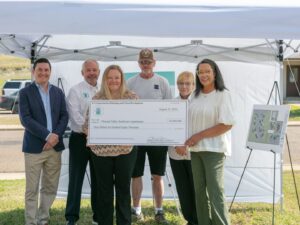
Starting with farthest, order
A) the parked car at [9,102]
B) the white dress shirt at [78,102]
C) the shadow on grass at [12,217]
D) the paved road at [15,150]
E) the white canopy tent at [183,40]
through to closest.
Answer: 1. the parked car at [9,102]
2. the paved road at [15,150]
3. the shadow on grass at [12,217]
4. the white dress shirt at [78,102]
5. the white canopy tent at [183,40]

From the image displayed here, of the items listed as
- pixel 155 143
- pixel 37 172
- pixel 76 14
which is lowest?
pixel 37 172

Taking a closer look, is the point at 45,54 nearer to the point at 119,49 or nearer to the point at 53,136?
the point at 119,49

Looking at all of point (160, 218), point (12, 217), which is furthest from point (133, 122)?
point (12, 217)

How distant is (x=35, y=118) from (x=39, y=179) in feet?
2.23

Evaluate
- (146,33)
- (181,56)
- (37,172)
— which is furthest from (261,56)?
(37,172)

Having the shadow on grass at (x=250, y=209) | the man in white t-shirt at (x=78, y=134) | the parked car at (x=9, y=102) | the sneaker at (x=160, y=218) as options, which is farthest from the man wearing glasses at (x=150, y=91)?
the parked car at (x=9, y=102)

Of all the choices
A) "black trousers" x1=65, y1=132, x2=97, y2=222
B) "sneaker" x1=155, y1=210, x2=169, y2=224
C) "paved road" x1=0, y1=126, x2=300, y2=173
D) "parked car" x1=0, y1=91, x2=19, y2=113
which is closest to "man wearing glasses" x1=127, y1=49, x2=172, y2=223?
"sneaker" x1=155, y1=210, x2=169, y2=224

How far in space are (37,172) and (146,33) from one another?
2.03 m

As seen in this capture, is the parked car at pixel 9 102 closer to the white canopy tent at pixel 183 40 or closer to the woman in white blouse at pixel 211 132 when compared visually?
the white canopy tent at pixel 183 40

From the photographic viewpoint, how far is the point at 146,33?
3736 millimetres

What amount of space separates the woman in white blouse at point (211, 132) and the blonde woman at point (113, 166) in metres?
0.63

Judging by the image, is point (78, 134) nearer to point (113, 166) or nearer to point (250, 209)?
point (113, 166)

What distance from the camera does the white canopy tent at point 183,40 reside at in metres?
3.72

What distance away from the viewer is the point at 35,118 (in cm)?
471
